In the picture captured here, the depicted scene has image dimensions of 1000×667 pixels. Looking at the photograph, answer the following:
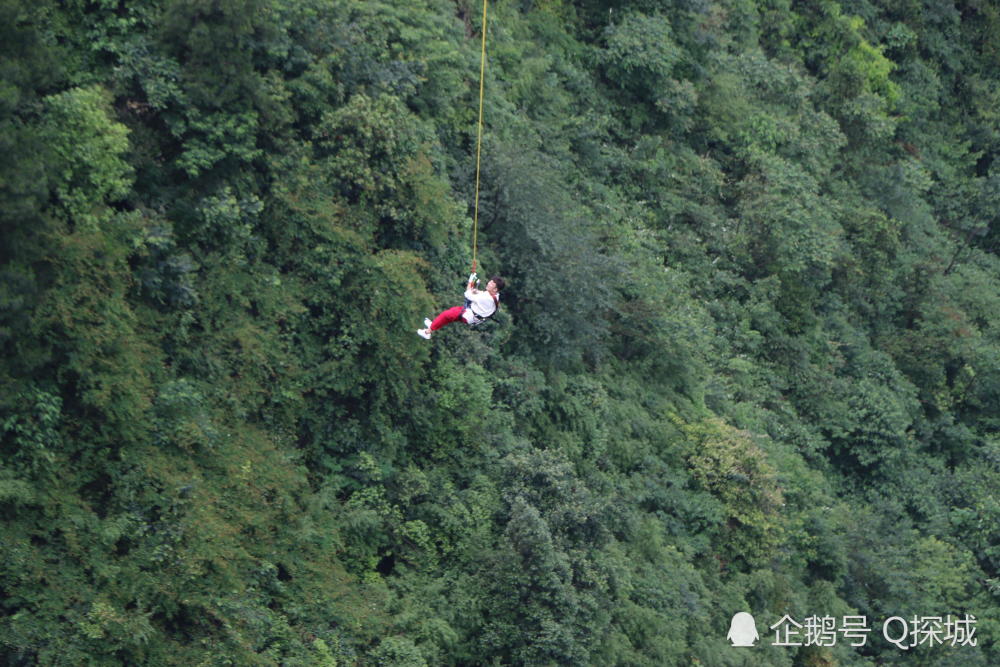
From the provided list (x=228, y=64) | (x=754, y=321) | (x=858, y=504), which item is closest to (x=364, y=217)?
Result: (x=228, y=64)

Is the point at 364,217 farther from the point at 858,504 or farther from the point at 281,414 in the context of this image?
the point at 858,504

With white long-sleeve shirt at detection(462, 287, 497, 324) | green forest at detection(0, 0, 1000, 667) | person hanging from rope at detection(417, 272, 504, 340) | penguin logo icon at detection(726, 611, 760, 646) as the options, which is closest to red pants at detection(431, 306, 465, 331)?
person hanging from rope at detection(417, 272, 504, 340)

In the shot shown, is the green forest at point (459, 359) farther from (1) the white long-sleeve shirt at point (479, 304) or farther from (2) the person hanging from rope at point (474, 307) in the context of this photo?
(1) the white long-sleeve shirt at point (479, 304)

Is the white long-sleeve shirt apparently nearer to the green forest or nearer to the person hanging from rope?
the person hanging from rope

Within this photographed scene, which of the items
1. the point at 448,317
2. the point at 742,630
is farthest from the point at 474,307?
the point at 742,630

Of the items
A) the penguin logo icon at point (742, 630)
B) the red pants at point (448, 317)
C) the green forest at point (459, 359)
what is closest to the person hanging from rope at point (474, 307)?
the red pants at point (448, 317)
